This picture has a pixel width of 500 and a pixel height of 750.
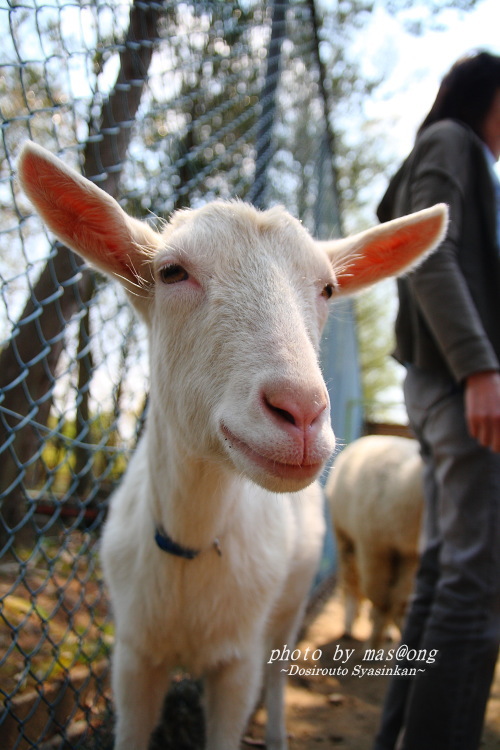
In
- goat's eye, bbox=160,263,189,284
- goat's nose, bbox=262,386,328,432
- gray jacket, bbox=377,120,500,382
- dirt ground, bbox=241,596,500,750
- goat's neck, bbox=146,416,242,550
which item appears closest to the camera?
goat's nose, bbox=262,386,328,432

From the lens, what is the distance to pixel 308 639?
447cm

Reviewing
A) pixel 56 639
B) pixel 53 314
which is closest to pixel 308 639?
pixel 56 639

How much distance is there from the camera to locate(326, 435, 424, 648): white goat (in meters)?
4.03

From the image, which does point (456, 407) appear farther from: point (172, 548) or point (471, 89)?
point (471, 89)

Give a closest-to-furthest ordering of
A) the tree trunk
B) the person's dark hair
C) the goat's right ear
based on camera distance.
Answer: the goat's right ear
the person's dark hair
the tree trunk

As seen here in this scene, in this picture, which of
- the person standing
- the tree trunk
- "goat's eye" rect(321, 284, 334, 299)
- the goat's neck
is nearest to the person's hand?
the person standing

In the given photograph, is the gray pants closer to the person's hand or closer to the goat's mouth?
the person's hand

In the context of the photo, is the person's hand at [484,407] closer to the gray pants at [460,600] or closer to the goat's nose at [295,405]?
the gray pants at [460,600]

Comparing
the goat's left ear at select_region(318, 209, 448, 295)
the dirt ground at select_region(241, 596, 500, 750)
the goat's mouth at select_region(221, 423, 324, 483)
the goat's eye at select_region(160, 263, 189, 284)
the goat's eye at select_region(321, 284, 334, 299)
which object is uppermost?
the goat's left ear at select_region(318, 209, 448, 295)

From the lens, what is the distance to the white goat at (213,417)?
1346mm

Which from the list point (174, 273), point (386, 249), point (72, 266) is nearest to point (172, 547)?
point (174, 273)

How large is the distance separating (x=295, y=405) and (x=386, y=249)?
1176mm

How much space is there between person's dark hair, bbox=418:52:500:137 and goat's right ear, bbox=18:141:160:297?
159 centimetres

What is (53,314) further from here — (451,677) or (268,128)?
(451,677)
